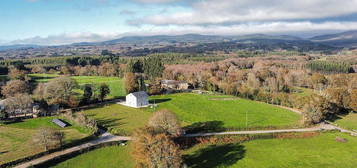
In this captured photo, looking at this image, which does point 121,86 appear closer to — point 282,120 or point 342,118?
point 282,120

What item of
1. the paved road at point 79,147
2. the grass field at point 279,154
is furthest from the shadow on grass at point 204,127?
the paved road at point 79,147

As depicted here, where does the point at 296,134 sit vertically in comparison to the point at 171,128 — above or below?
below

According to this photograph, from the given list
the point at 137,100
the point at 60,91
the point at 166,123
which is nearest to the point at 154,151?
the point at 166,123

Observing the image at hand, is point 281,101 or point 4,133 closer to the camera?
point 4,133

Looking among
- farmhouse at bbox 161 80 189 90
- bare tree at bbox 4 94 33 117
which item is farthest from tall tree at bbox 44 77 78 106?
farmhouse at bbox 161 80 189 90

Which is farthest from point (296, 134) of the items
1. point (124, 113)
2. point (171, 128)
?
point (124, 113)

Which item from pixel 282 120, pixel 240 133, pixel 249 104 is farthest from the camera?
pixel 249 104

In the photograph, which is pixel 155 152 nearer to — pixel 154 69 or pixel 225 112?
pixel 225 112

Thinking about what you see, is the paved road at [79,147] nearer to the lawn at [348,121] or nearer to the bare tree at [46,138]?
the bare tree at [46,138]
